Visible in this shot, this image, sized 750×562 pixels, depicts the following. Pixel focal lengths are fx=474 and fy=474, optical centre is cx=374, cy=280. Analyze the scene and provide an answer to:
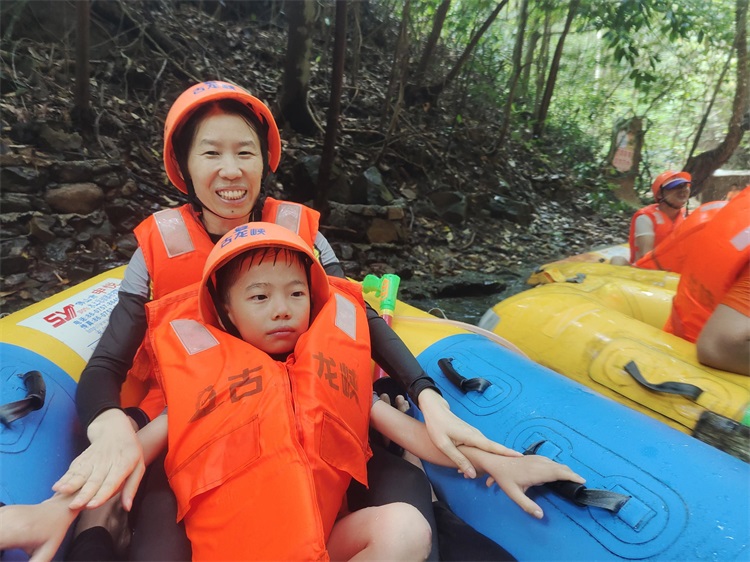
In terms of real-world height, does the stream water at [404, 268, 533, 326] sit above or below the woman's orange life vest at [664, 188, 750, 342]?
below

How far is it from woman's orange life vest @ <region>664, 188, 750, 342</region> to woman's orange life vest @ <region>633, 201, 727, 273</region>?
120 centimetres

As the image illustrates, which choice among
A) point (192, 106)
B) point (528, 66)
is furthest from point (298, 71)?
point (528, 66)

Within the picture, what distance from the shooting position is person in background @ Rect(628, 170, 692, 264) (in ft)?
13.3

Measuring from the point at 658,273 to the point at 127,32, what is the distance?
584 centimetres

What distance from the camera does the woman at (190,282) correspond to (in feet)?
3.98

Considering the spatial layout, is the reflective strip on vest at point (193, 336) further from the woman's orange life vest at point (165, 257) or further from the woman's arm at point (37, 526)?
the woman's arm at point (37, 526)

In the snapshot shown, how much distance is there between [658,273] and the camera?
3.44 metres

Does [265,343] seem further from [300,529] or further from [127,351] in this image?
[300,529]

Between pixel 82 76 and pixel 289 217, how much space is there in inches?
136

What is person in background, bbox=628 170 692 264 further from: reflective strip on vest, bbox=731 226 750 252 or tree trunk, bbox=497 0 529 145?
tree trunk, bbox=497 0 529 145

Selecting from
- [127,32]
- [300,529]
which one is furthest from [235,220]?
[127,32]

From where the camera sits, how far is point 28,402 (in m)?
1.36

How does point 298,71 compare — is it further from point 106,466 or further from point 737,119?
point 737,119

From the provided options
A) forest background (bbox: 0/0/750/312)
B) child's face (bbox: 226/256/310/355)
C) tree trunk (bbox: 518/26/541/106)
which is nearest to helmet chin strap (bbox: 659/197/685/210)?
forest background (bbox: 0/0/750/312)
